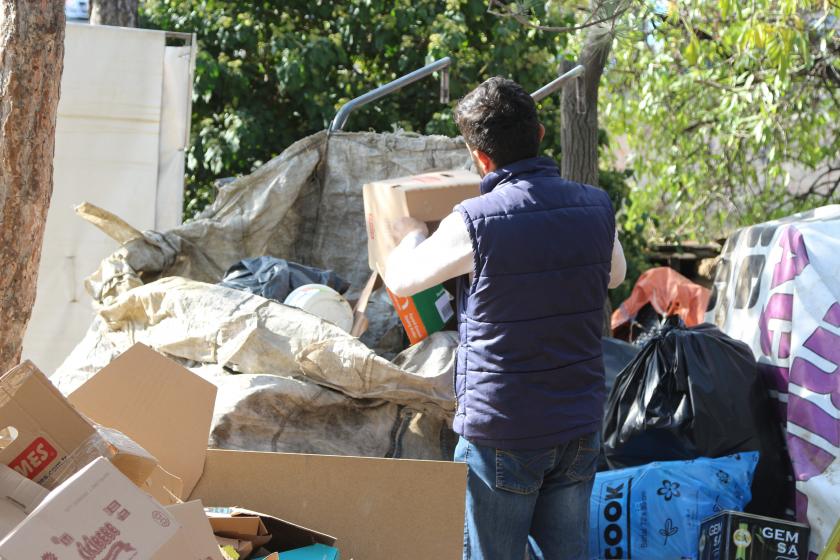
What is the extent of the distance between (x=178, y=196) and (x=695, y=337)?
2922 mm

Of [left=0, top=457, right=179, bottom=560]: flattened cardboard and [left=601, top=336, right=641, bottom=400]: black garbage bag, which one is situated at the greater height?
[left=0, top=457, right=179, bottom=560]: flattened cardboard

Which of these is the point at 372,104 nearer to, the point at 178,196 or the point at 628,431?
the point at 178,196

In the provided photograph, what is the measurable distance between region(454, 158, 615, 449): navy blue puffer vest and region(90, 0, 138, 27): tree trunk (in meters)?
4.93

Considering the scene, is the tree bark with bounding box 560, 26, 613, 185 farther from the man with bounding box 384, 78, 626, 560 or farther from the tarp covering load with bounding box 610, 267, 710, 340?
the man with bounding box 384, 78, 626, 560

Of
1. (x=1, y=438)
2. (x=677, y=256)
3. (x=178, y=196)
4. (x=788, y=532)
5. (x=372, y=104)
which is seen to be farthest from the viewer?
(x=677, y=256)

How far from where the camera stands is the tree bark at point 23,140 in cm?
267

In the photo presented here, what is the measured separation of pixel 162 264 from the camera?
3.97m

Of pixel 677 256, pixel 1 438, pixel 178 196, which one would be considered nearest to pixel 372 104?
pixel 178 196

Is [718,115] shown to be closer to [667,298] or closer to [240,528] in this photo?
[667,298]

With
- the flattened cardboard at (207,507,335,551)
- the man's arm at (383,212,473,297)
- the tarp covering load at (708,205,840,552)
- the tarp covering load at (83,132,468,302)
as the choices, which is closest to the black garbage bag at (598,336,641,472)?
the tarp covering load at (708,205,840,552)

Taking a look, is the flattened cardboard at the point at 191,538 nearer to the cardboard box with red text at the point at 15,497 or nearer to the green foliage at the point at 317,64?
the cardboard box with red text at the point at 15,497

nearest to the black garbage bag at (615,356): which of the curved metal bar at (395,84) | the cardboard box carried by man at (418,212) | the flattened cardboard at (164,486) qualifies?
the cardboard box carried by man at (418,212)

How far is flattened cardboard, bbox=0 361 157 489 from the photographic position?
1929 mm

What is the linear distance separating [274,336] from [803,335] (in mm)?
1787
